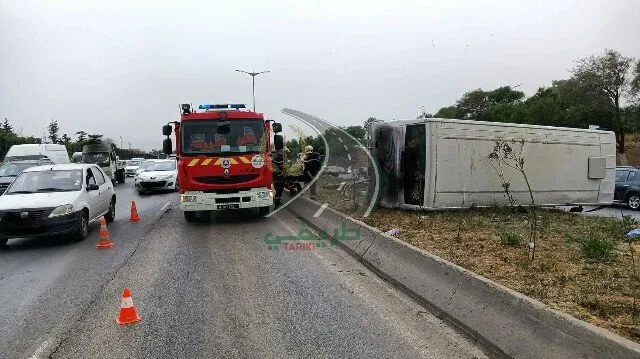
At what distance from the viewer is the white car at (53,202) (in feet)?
32.5

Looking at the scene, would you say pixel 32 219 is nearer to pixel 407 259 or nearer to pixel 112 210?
pixel 112 210

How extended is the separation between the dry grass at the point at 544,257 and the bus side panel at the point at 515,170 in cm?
51

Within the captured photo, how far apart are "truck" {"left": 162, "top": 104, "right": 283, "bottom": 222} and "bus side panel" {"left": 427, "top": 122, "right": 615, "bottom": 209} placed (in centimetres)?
433

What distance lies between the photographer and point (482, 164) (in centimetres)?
1240

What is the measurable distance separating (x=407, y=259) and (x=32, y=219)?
7401 mm

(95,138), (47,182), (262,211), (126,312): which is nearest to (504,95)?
(95,138)

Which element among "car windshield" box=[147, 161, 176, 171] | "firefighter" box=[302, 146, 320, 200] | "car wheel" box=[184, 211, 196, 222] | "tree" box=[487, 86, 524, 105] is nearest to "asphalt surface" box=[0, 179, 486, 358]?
"car wheel" box=[184, 211, 196, 222]

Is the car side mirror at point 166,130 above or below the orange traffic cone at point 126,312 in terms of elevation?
above

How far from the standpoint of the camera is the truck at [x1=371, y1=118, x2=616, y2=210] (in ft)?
38.8

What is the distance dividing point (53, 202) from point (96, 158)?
80.9 ft

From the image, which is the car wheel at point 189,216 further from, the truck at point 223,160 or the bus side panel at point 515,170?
the bus side panel at point 515,170

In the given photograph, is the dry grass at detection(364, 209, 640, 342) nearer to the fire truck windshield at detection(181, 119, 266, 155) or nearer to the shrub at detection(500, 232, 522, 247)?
the shrub at detection(500, 232, 522, 247)

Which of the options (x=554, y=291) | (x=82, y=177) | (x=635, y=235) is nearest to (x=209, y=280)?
(x=554, y=291)

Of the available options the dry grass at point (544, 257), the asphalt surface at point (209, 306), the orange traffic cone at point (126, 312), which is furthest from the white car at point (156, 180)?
the orange traffic cone at point (126, 312)
